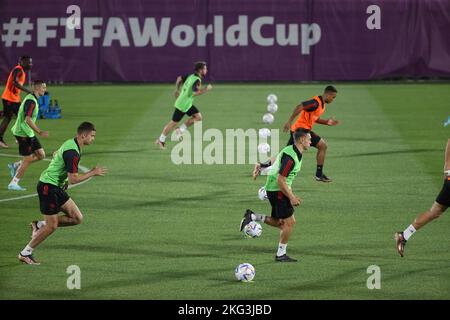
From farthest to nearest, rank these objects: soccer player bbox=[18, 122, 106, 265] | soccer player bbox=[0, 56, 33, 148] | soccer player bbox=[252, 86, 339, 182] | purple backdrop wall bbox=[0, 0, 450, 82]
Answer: purple backdrop wall bbox=[0, 0, 450, 82] < soccer player bbox=[0, 56, 33, 148] < soccer player bbox=[252, 86, 339, 182] < soccer player bbox=[18, 122, 106, 265]

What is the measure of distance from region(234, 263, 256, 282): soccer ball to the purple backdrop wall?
106ft

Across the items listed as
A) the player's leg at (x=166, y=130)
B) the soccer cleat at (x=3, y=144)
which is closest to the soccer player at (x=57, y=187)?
the player's leg at (x=166, y=130)

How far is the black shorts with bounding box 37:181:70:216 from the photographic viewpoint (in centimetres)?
1332

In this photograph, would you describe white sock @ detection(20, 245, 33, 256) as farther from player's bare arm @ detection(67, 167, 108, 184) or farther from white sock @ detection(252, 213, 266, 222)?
white sock @ detection(252, 213, 266, 222)

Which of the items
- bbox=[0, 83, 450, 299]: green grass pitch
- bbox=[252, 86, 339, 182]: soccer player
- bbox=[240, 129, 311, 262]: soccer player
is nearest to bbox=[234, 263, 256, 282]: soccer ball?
bbox=[0, 83, 450, 299]: green grass pitch

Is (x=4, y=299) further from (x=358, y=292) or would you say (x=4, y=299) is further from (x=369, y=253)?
(x=369, y=253)

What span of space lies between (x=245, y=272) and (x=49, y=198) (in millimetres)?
3055

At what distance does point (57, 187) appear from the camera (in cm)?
1344

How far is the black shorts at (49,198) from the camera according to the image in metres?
13.3

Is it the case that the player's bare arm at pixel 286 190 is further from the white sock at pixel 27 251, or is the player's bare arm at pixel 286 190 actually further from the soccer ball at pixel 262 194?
the soccer ball at pixel 262 194

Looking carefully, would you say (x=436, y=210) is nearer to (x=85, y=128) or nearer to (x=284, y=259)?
(x=284, y=259)

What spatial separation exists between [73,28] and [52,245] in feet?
100

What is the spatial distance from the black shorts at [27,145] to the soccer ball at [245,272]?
858cm

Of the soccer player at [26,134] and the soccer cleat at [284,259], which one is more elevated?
the soccer player at [26,134]
